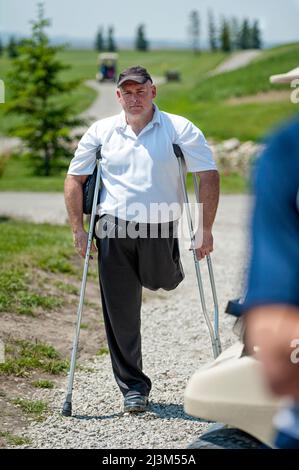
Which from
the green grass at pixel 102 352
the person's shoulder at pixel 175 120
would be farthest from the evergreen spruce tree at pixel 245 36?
the person's shoulder at pixel 175 120

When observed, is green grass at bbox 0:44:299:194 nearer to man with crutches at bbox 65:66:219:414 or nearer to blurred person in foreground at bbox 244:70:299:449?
man with crutches at bbox 65:66:219:414

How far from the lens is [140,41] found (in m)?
127

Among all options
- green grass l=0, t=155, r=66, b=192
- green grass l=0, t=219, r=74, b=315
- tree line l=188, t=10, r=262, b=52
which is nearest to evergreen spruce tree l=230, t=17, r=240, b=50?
tree line l=188, t=10, r=262, b=52

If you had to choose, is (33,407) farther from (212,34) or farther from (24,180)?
(212,34)

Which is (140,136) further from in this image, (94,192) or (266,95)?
(266,95)

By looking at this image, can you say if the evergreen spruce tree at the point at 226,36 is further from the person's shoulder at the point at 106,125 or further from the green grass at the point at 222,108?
the person's shoulder at the point at 106,125

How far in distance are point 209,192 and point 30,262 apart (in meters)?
4.63

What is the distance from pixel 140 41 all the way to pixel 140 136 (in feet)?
404

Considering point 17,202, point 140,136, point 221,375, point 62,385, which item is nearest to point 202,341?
point 62,385

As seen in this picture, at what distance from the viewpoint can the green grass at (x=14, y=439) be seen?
18.6ft

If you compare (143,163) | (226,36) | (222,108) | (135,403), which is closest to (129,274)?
(143,163)

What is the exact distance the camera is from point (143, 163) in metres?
5.96

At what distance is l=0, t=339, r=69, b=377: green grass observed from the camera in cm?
714

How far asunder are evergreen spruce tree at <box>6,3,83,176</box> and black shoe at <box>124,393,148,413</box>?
72.5 ft
